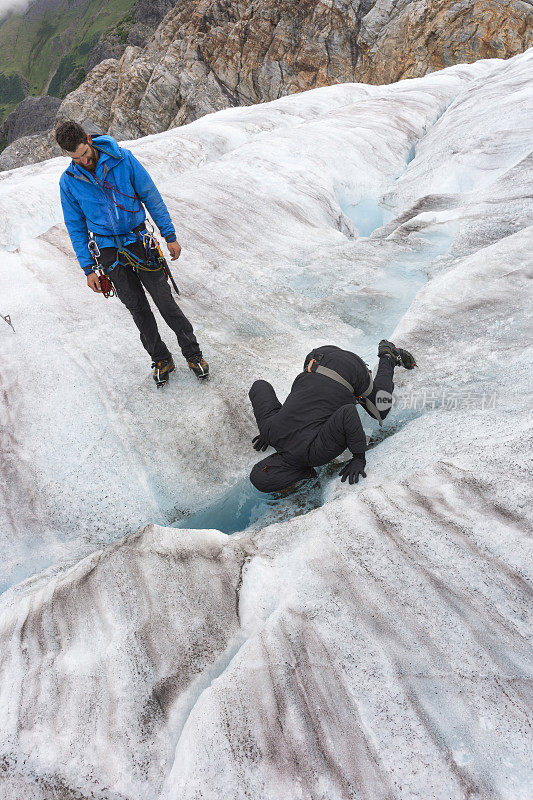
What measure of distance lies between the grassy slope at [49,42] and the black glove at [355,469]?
165614 millimetres

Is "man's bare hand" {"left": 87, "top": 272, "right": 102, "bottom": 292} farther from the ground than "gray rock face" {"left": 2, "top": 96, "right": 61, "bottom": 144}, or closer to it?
closer to it

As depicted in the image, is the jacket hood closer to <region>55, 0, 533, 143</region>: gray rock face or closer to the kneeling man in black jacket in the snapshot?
the kneeling man in black jacket

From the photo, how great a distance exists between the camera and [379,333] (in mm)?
6445

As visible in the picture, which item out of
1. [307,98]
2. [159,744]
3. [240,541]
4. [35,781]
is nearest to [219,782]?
[159,744]

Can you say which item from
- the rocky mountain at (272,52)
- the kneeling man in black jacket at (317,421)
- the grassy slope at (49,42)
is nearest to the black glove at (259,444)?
the kneeling man in black jacket at (317,421)

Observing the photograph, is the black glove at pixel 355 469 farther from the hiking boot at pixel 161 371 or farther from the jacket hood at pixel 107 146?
the jacket hood at pixel 107 146

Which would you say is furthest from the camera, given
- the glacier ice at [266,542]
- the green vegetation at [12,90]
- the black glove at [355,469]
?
the green vegetation at [12,90]

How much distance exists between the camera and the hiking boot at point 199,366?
5188mm

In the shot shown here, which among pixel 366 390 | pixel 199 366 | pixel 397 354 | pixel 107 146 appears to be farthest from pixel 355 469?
pixel 107 146

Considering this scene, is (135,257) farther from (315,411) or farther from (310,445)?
(310,445)

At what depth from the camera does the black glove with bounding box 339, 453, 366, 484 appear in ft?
12.9

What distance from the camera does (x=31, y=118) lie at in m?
75.2

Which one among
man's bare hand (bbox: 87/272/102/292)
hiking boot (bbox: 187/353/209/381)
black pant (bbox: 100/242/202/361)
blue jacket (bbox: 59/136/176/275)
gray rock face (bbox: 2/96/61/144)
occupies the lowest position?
hiking boot (bbox: 187/353/209/381)

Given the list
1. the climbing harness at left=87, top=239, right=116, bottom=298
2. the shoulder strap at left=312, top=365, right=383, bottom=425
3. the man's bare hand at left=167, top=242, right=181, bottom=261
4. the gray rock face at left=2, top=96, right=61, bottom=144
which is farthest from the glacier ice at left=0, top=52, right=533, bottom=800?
the gray rock face at left=2, top=96, right=61, bottom=144
